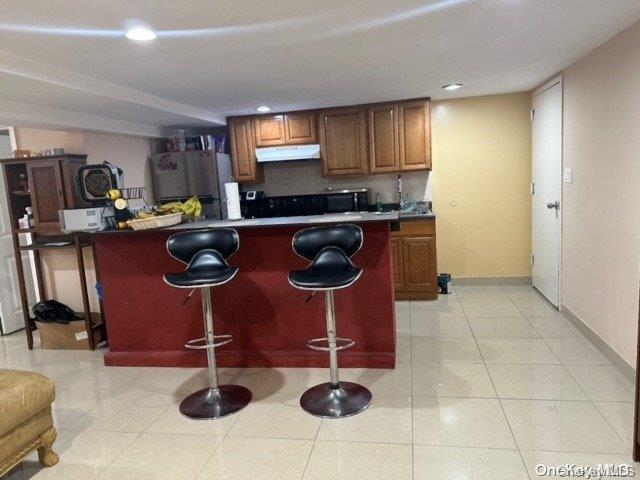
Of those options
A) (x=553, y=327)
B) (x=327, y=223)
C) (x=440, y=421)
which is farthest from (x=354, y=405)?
(x=553, y=327)

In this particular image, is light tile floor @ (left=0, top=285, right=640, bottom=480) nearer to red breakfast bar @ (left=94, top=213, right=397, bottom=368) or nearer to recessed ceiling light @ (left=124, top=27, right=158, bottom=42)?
red breakfast bar @ (left=94, top=213, right=397, bottom=368)

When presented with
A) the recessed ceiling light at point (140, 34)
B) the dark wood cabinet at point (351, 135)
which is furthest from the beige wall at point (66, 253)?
the recessed ceiling light at point (140, 34)

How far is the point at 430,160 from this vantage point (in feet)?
15.7

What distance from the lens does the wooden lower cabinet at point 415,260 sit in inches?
180

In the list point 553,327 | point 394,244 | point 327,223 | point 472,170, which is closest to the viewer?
point 327,223

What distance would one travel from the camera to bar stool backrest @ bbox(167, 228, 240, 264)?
9.20ft

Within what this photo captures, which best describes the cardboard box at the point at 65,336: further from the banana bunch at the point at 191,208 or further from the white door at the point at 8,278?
the banana bunch at the point at 191,208

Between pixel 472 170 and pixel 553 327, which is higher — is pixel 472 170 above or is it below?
above

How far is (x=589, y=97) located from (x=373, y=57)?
1.67 meters

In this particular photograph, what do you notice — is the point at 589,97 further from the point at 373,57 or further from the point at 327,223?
the point at 327,223

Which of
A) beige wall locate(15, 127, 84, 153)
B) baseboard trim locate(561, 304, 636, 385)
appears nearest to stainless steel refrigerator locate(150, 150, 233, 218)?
beige wall locate(15, 127, 84, 153)

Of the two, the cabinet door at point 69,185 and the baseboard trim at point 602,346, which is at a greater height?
the cabinet door at point 69,185

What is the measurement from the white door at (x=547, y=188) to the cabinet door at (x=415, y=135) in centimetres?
109

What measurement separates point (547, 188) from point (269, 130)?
300 cm
